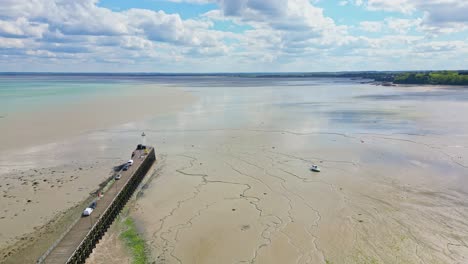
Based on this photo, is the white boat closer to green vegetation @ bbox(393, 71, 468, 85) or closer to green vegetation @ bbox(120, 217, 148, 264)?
green vegetation @ bbox(120, 217, 148, 264)

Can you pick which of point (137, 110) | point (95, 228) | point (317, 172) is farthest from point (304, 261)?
point (137, 110)

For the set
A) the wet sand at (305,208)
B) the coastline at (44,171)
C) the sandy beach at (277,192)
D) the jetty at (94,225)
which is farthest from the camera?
the coastline at (44,171)

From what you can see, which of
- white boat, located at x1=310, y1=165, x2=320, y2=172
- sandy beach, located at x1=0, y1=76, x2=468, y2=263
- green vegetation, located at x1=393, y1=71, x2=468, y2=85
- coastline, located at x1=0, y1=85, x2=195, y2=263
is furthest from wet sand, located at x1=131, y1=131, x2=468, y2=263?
green vegetation, located at x1=393, y1=71, x2=468, y2=85

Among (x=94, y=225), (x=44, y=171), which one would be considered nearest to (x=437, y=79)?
(x=44, y=171)

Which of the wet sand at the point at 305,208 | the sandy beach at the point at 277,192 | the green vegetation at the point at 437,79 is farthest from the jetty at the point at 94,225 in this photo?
the green vegetation at the point at 437,79

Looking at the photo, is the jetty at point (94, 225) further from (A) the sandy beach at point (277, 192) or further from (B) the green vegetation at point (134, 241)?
(B) the green vegetation at point (134, 241)
